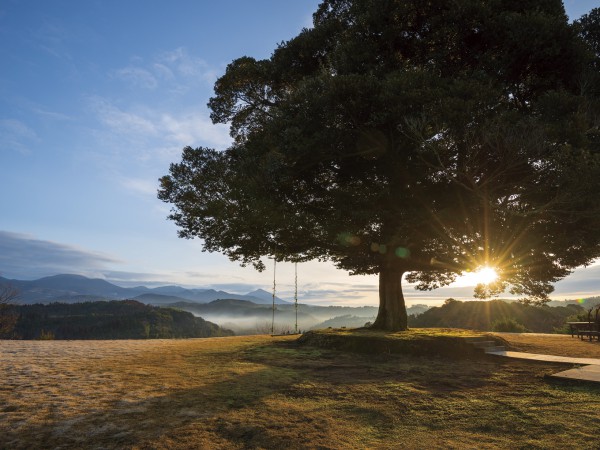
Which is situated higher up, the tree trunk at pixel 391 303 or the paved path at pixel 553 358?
the tree trunk at pixel 391 303

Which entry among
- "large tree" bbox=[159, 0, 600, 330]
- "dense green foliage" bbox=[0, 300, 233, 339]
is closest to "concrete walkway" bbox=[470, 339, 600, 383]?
"large tree" bbox=[159, 0, 600, 330]

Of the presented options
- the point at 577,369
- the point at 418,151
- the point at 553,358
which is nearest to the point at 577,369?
the point at 577,369

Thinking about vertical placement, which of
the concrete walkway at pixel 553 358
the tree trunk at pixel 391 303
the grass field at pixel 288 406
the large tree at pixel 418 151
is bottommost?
the grass field at pixel 288 406

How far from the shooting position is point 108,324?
279 feet

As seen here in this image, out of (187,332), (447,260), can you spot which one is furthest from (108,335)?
(447,260)

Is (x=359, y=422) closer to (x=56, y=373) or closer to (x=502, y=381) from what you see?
(x=502, y=381)

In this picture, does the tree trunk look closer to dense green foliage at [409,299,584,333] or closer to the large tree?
the large tree

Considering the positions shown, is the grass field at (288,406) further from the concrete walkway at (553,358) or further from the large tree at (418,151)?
the large tree at (418,151)

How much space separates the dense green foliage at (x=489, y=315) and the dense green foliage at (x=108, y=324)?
171 ft

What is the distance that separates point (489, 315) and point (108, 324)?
7821 centimetres

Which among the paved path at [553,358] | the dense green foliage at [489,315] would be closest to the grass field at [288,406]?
the paved path at [553,358]

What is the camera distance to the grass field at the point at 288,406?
175 inches

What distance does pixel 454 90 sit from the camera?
1012 centimetres

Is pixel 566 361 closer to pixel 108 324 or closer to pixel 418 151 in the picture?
pixel 418 151
